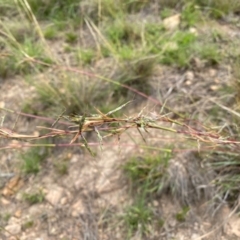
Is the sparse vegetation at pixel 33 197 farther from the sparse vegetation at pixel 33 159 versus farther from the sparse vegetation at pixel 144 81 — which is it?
the sparse vegetation at pixel 33 159

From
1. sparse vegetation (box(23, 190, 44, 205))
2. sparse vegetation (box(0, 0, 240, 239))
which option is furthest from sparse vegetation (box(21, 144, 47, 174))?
sparse vegetation (box(23, 190, 44, 205))

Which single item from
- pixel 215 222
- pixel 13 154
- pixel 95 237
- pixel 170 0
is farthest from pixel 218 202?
pixel 170 0

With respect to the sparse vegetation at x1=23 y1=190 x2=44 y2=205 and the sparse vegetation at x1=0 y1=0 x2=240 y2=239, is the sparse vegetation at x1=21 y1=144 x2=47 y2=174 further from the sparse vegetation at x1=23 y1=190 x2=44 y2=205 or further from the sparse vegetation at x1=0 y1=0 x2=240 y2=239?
the sparse vegetation at x1=23 y1=190 x2=44 y2=205

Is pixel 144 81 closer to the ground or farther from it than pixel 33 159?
farther from it

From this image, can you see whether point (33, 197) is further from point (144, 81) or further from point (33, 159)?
point (144, 81)

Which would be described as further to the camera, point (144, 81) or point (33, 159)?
point (144, 81)

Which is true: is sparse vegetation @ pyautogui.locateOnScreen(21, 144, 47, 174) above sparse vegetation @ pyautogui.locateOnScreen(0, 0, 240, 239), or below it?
below

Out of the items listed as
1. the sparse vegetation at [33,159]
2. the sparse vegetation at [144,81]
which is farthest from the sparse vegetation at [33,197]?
the sparse vegetation at [33,159]

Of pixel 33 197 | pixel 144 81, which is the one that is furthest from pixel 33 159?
pixel 144 81

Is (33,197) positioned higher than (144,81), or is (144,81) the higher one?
(144,81)

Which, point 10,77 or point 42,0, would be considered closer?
point 10,77

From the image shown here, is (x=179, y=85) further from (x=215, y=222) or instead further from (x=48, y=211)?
(x=48, y=211)
